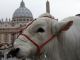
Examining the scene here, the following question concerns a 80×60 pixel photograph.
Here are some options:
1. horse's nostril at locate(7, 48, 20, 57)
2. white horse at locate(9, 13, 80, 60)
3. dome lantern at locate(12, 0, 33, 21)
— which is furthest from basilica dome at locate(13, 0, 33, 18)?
horse's nostril at locate(7, 48, 20, 57)

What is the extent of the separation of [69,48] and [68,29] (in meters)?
0.17

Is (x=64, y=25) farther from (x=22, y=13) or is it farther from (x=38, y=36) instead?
(x=22, y=13)

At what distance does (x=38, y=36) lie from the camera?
9.41 ft

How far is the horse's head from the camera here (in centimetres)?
283

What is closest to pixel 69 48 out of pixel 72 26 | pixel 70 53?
pixel 70 53

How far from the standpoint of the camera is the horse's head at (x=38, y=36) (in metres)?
2.83

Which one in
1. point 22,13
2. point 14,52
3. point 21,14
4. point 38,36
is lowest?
point 21,14

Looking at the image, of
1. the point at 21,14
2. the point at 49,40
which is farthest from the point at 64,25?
the point at 21,14

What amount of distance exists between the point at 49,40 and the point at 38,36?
0.11 m

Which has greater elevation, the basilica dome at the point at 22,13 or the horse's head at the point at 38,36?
the horse's head at the point at 38,36

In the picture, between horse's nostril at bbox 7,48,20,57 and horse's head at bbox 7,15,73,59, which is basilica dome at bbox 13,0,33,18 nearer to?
horse's head at bbox 7,15,73,59

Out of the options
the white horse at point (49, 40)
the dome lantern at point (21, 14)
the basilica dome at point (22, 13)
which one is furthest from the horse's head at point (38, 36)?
the basilica dome at point (22, 13)

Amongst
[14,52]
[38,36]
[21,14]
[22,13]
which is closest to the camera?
[14,52]

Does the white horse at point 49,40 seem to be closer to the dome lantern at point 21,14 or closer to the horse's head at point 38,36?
the horse's head at point 38,36
